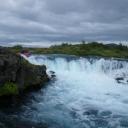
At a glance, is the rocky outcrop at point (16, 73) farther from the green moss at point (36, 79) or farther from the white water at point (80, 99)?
the white water at point (80, 99)

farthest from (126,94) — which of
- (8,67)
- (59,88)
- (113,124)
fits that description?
(8,67)

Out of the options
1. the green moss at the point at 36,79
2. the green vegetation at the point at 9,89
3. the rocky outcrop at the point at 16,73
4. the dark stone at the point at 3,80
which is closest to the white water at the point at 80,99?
the green moss at the point at 36,79

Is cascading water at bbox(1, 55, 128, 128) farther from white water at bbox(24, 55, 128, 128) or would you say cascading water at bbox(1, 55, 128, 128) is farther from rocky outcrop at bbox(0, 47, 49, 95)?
rocky outcrop at bbox(0, 47, 49, 95)

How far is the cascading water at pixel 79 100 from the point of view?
39.0 feet

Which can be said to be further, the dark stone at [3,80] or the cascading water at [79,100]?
the dark stone at [3,80]

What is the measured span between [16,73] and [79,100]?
223 inches

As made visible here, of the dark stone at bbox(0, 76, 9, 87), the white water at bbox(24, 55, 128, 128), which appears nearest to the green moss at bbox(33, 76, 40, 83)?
the white water at bbox(24, 55, 128, 128)

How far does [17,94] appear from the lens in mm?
16703

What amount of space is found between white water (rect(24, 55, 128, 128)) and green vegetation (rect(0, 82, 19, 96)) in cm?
Answer: 166

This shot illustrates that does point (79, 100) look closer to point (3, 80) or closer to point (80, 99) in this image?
point (80, 99)

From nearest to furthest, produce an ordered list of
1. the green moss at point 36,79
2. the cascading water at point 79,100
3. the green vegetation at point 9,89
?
the cascading water at point 79,100, the green vegetation at point 9,89, the green moss at point 36,79

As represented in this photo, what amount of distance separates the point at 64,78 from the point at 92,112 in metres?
11.2

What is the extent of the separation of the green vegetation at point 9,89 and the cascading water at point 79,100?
4.58 feet

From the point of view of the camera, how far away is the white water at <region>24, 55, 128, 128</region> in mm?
11933
